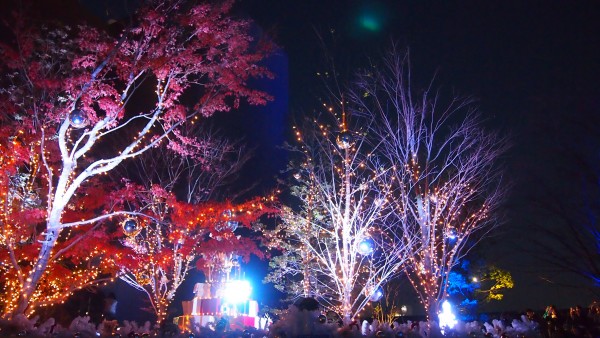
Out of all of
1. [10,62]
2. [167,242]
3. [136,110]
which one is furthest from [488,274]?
[10,62]

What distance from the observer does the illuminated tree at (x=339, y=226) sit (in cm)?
1203

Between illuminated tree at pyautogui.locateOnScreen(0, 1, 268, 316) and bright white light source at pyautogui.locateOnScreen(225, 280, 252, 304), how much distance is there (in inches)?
251

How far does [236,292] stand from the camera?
614 inches

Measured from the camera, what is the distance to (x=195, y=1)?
10602mm

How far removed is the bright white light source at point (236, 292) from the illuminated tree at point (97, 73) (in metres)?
6.38

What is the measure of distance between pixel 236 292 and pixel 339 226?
210 inches

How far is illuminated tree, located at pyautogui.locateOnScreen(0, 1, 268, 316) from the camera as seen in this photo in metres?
9.37

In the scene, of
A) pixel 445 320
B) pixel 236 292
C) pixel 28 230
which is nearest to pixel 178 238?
pixel 236 292

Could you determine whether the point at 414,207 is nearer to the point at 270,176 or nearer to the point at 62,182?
the point at 62,182

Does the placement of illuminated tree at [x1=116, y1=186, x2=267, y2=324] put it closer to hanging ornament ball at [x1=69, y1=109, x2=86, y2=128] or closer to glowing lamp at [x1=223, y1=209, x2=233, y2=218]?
glowing lamp at [x1=223, y1=209, x2=233, y2=218]

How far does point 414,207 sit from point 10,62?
10995mm

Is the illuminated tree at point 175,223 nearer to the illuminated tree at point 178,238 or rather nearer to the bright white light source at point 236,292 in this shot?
the illuminated tree at point 178,238

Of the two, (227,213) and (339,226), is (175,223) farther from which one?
(339,226)

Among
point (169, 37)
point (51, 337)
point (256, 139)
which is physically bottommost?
point (51, 337)
